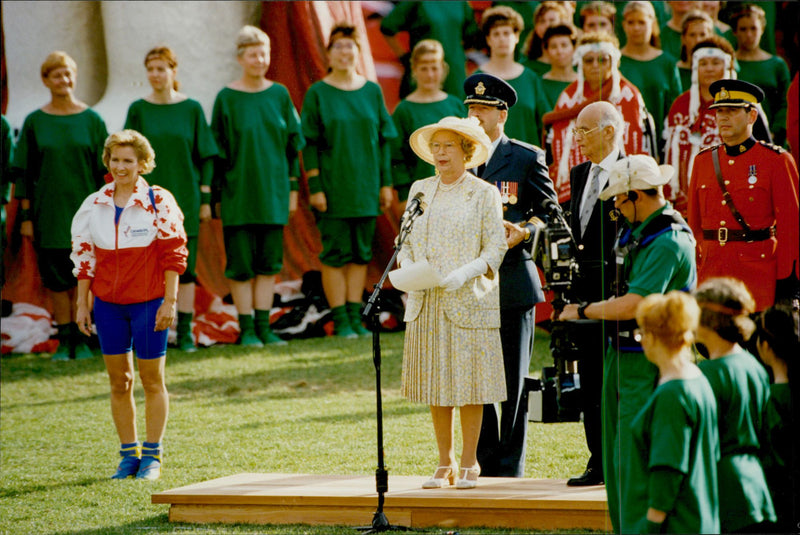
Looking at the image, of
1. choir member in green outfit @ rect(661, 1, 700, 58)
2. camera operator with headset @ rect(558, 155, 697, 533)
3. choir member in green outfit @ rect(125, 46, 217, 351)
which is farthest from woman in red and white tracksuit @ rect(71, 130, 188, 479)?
choir member in green outfit @ rect(661, 1, 700, 58)

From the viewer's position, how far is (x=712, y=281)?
14.6 ft

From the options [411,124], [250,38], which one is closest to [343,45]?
[250,38]

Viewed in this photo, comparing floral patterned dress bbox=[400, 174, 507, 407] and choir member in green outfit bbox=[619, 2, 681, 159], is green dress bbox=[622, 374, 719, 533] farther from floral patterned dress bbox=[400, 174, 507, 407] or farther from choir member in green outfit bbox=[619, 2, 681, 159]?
choir member in green outfit bbox=[619, 2, 681, 159]

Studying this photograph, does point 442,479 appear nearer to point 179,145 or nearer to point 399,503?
point 399,503

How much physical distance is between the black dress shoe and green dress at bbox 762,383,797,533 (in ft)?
4.28

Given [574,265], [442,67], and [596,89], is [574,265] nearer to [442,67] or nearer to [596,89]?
[596,89]

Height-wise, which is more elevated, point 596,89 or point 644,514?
point 596,89

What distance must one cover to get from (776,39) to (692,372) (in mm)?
9305

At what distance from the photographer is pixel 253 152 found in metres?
10.6

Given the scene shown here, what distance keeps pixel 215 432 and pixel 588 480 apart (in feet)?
9.40

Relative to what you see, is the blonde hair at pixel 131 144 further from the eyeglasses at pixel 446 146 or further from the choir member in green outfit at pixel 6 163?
the choir member in green outfit at pixel 6 163

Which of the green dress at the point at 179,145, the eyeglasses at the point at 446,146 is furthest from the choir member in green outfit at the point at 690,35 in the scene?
the eyeglasses at the point at 446,146

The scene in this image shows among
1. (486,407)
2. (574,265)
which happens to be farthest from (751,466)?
(486,407)

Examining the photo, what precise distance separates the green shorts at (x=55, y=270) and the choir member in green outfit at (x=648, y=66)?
4861 mm
